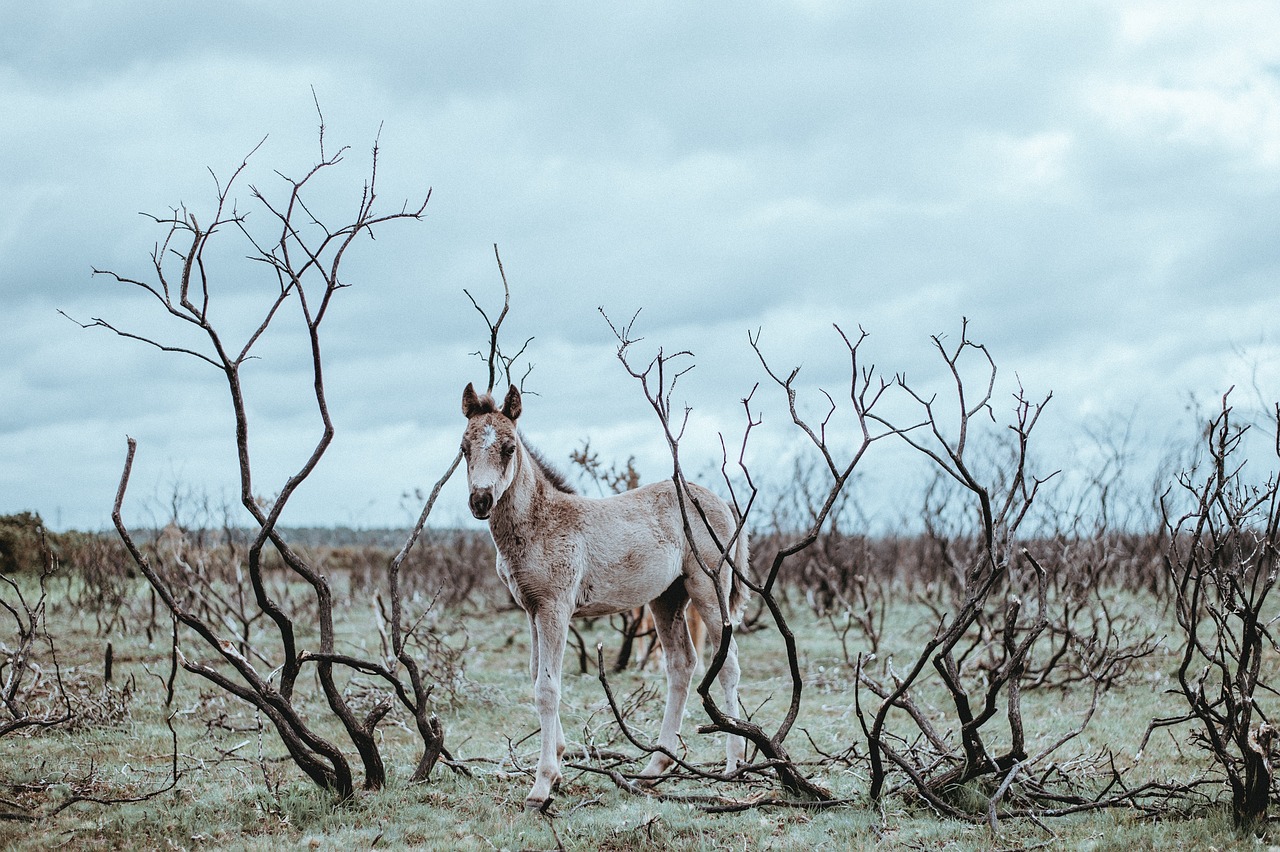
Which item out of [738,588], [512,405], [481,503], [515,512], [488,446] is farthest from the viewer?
[738,588]

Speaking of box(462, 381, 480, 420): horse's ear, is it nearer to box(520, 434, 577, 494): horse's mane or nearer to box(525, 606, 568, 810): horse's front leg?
box(520, 434, 577, 494): horse's mane

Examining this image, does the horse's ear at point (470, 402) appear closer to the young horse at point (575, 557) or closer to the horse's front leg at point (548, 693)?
the young horse at point (575, 557)

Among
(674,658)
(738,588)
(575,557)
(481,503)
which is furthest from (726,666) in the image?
(481,503)

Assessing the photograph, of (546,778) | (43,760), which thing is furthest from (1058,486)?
(43,760)

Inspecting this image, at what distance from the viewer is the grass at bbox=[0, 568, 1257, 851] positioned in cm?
592

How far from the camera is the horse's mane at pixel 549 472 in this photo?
7680 millimetres

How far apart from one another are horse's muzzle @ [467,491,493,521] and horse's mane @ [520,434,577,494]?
117cm

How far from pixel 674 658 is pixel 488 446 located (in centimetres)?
250

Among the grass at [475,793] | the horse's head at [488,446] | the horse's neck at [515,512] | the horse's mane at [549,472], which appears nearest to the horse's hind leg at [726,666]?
the grass at [475,793]

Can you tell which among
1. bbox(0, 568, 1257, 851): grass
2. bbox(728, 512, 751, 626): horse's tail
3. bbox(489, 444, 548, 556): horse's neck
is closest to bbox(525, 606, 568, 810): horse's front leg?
bbox(0, 568, 1257, 851): grass

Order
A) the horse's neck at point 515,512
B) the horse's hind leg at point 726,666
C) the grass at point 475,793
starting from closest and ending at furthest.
Answer: 1. the grass at point 475,793
2. the horse's neck at point 515,512
3. the horse's hind leg at point 726,666

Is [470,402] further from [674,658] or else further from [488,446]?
[674,658]

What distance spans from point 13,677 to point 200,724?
90.9 inches

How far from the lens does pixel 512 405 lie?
23.2 ft
